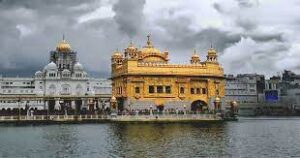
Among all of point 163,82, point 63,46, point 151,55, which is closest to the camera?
point 163,82

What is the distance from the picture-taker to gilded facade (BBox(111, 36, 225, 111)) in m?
78.2

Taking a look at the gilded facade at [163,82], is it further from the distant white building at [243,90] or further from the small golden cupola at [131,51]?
the distant white building at [243,90]

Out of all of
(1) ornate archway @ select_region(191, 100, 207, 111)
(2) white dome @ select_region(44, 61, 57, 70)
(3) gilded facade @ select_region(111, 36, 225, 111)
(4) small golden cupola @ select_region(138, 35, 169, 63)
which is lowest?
(1) ornate archway @ select_region(191, 100, 207, 111)

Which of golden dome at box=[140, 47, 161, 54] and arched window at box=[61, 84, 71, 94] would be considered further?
arched window at box=[61, 84, 71, 94]

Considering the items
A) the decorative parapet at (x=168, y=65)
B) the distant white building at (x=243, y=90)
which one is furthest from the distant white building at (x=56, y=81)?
the decorative parapet at (x=168, y=65)

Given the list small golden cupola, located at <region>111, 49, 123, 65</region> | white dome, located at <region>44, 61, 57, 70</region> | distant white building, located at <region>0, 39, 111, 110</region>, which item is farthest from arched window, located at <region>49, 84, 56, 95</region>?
small golden cupola, located at <region>111, 49, 123, 65</region>

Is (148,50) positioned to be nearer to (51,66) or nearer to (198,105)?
(198,105)

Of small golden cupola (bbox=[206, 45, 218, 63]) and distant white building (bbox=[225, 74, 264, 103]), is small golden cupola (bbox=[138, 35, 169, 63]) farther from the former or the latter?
distant white building (bbox=[225, 74, 264, 103])

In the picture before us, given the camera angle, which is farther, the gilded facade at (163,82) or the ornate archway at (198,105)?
the ornate archway at (198,105)

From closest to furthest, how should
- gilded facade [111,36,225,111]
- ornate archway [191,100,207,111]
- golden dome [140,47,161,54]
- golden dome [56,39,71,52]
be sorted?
1. gilded facade [111,36,225,111]
2. ornate archway [191,100,207,111]
3. golden dome [140,47,161,54]
4. golden dome [56,39,71,52]

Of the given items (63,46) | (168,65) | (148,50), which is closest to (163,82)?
(168,65)

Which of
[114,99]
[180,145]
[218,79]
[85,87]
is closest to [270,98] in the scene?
[85,87]

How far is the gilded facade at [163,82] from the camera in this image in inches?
3078

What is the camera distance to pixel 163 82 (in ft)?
262
